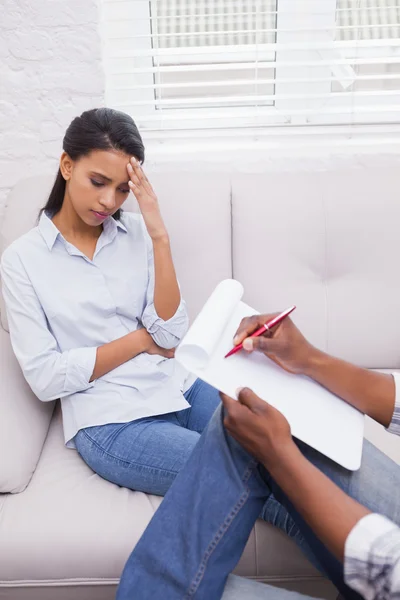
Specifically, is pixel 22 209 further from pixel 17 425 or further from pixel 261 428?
pixel 261 428

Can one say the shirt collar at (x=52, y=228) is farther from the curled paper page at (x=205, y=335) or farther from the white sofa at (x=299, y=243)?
the curled paper page at (x=205, y=335)

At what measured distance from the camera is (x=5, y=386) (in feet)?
4.52

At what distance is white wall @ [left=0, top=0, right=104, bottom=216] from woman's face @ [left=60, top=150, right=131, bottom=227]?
54 centimetres

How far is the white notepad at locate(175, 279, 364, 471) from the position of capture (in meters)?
0.94

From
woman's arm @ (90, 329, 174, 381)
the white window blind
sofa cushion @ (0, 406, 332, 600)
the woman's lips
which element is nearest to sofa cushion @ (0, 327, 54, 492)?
sofa cushion @ (0, 406, 332, 600)

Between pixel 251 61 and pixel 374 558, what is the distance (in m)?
1.60

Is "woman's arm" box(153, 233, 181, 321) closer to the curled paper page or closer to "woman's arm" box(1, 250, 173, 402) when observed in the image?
"woman's arm" box(1, 250, 173, 402)

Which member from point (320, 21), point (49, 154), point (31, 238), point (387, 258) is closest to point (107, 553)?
point (31, 238)

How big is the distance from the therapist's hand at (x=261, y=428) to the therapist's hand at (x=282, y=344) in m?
0.13

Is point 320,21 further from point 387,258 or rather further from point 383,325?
point 383,325

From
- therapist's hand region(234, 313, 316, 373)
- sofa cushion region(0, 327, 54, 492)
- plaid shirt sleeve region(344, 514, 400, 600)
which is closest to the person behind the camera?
plaid shirt sleeve region(344, 514, 400, 600)

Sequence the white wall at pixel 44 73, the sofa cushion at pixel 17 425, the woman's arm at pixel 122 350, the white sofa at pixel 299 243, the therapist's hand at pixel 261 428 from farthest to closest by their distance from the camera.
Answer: the white wall at pixel 44 73 → the white sofa at pixel 299 243 → the woman's arm at pixel 122 350 → the sofa cushion at pixel 17 425 → the therapist's hand at pixel 261 428

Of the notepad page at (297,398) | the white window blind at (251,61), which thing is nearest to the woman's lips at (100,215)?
the notepad page at (297,398)

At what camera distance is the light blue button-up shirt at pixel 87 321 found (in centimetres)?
129
